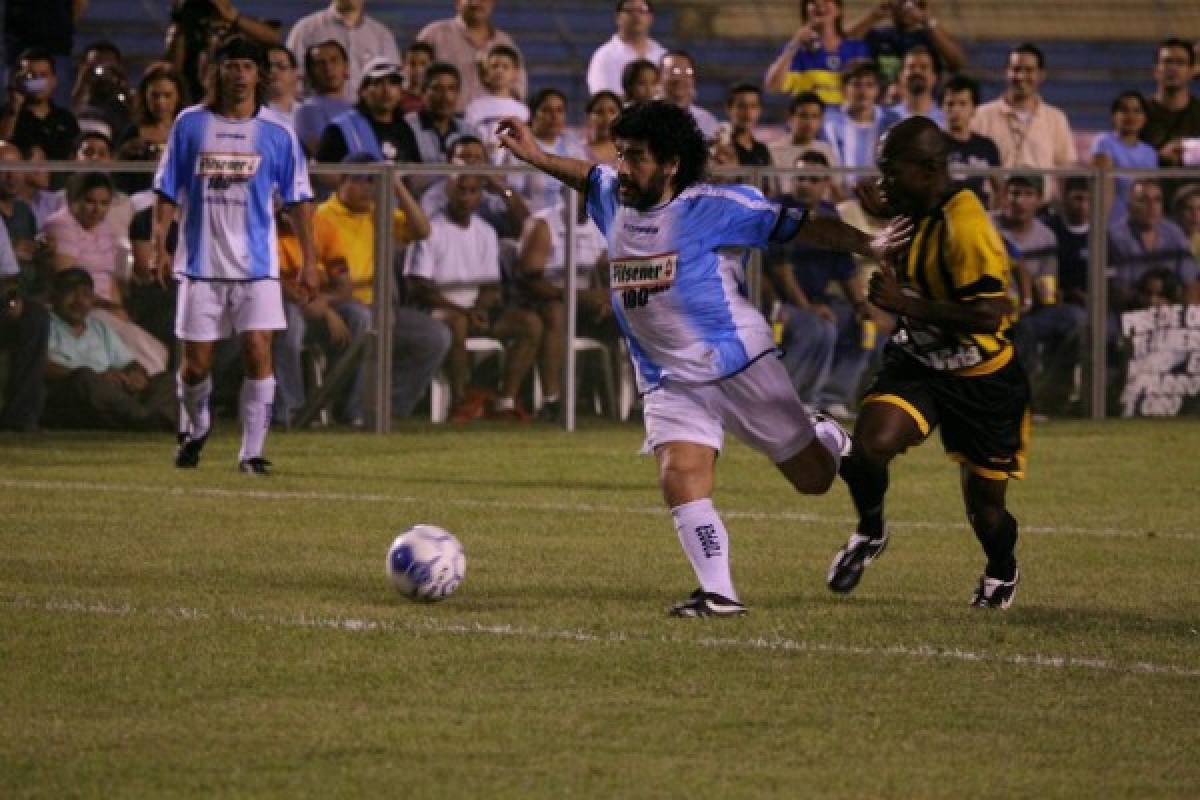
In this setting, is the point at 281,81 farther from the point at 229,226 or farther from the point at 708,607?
the point at 708,607

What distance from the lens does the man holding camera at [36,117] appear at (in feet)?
56.6

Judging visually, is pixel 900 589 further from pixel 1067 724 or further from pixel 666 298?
pixel 1067 724

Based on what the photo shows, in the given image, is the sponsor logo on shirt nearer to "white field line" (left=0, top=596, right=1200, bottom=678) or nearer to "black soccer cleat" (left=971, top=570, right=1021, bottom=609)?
"white field line" (left=0, top=596, right=1200, bottom=678)

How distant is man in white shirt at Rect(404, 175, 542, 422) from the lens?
16.7 meters

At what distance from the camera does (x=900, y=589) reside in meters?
9.32

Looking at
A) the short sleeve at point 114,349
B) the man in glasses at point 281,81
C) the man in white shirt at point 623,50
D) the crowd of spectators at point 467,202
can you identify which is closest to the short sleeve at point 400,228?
the crowd of spectators at point 467,202

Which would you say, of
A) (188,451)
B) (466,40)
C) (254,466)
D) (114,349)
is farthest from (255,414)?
(466,40)

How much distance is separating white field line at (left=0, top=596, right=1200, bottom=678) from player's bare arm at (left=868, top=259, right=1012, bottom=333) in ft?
4.03

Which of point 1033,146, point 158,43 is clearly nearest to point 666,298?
point 1033,146

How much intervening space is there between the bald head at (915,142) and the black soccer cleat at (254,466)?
5901 millimetres

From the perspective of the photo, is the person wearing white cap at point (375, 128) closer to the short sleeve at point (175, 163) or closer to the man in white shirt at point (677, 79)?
the man in white shirt at point (677, 79)

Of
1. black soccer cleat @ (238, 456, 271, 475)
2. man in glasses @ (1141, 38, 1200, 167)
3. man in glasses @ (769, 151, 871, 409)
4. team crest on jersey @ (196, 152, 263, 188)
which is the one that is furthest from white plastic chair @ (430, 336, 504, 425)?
man in glasses @ (1141, 38, 1200, 167)

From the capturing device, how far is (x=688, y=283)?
8734 millimetres

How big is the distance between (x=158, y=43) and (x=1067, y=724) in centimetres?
2054
